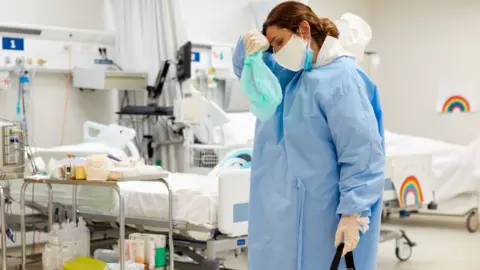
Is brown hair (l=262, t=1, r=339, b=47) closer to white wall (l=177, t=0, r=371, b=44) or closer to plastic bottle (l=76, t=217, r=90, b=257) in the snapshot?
plastic bottle (l=76, t=217, r=90, b=257)

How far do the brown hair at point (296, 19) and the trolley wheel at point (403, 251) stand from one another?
3882mm

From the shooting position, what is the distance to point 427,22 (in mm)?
9398

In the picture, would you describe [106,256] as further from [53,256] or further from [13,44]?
[13,44]

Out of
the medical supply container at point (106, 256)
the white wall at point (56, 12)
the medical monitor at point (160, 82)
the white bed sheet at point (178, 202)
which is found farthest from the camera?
the medical monitor at point (160, 82)

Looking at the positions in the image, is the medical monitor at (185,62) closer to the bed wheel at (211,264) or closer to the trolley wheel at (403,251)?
the trolley wheel at (403,251)

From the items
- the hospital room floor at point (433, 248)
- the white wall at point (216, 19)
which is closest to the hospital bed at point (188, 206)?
the hospital room floor at point (433, 248)

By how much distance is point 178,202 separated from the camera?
4262 mm

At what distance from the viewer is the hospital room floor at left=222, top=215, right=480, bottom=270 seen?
223 inches

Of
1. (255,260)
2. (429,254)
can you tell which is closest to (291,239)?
(255,260)

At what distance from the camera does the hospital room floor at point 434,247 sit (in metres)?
5.67

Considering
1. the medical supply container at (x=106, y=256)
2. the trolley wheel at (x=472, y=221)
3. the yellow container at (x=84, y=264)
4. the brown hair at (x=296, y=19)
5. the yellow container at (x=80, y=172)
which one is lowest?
the trolley wheel at (x=472, y=221)

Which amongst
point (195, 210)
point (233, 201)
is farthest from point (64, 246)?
point (233, 201)

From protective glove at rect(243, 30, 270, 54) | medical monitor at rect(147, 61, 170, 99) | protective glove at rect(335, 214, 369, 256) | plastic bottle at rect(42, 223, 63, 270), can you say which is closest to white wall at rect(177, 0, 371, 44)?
medical monitor at rect(147, 61, 170, 99)

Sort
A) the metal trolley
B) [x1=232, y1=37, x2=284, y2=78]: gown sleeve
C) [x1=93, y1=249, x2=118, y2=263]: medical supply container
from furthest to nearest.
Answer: [x1=93, y1=249, x2=118, y2=263]: medical supply container
the metal trolley
[x1=232, y1=37, x2=284, y2=78]: gown sleeve
